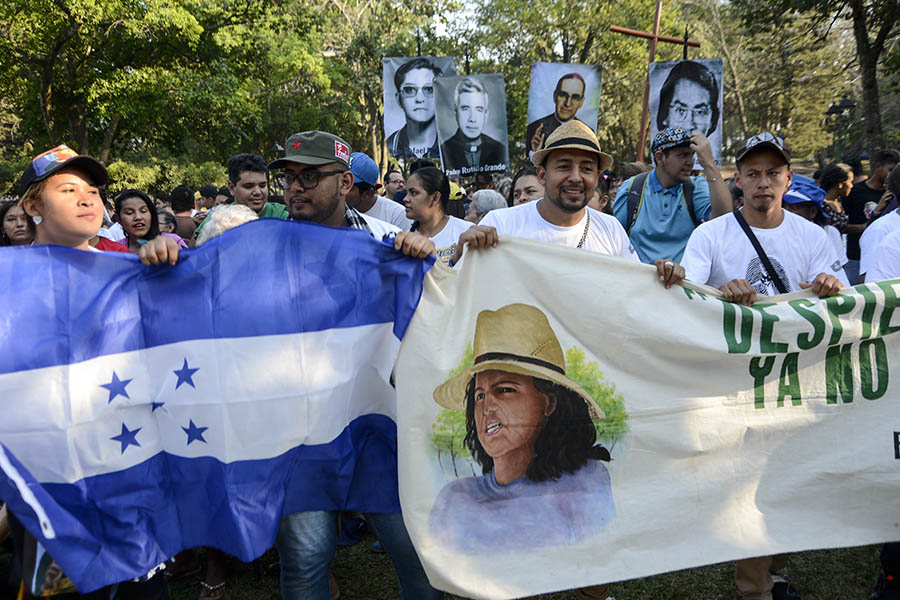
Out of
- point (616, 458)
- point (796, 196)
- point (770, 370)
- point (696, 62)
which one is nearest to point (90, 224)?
point (616, 458)

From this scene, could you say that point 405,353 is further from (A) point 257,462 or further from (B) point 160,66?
(B) point 160,66

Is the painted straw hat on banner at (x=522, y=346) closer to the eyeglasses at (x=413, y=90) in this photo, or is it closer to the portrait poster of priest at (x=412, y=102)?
the portrait poster of priest at (x=412, y=102)

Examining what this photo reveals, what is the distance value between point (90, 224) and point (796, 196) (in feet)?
13.4

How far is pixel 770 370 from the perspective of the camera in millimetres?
2963

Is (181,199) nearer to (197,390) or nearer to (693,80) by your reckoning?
(197,390)

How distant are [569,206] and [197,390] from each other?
1812mm

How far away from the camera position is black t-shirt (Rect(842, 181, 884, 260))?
6684 millimetres

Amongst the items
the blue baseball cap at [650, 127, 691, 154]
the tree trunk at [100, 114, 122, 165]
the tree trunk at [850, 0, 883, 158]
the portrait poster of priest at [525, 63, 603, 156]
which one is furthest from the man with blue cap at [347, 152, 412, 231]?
the tree trunk at [100, 114, 122, 165]

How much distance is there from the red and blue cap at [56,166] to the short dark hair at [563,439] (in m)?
1.91

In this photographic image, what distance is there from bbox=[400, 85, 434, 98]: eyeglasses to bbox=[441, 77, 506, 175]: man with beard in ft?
2.55

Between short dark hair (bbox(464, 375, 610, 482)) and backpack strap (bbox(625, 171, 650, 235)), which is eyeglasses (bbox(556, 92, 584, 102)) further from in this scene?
short dark hair (bbox(464, 375, 610, 482))

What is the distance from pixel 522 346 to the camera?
281 cm

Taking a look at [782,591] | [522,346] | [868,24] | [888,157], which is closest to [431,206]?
[522,346]

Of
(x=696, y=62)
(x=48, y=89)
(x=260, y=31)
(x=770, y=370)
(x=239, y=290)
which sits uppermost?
(x=260, y=31)
